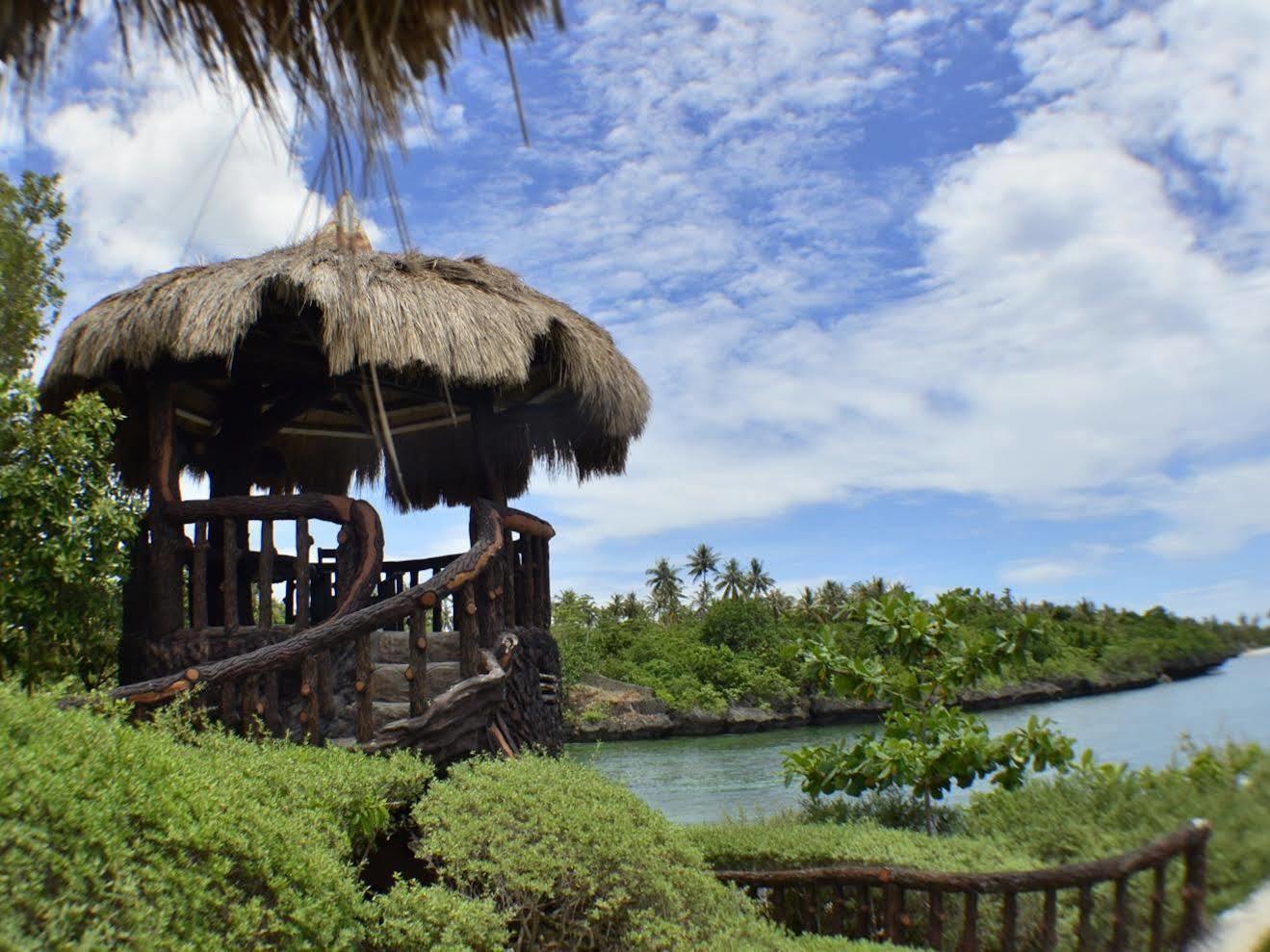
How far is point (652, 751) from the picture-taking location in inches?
937

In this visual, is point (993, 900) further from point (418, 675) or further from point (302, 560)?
point (302, 560)

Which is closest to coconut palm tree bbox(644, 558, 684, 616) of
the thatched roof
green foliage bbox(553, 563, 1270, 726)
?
green foliage bbox(553, 563, 1270, 726)

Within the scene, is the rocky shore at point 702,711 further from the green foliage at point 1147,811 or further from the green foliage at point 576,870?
the green foliage at point 576,870

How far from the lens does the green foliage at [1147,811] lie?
403 cm

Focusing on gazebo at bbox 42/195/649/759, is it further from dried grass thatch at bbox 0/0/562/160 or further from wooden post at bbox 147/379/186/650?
dried grass thatch at bbox 0/0/562/160

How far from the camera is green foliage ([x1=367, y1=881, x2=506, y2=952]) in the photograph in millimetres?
3699

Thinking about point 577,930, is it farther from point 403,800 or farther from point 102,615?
point 102,615

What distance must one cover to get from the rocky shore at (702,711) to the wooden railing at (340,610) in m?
20.5

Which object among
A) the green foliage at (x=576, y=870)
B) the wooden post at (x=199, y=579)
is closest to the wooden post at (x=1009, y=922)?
the green foliage at (x=576, y=870)

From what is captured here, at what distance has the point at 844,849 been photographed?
18.3ft

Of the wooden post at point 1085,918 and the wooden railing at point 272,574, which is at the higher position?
the wooden railing at point 272,574

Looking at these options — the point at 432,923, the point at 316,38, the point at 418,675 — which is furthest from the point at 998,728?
the point at 316,38

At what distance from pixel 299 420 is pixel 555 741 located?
13.7 ft

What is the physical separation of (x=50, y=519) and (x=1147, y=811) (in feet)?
21.0
